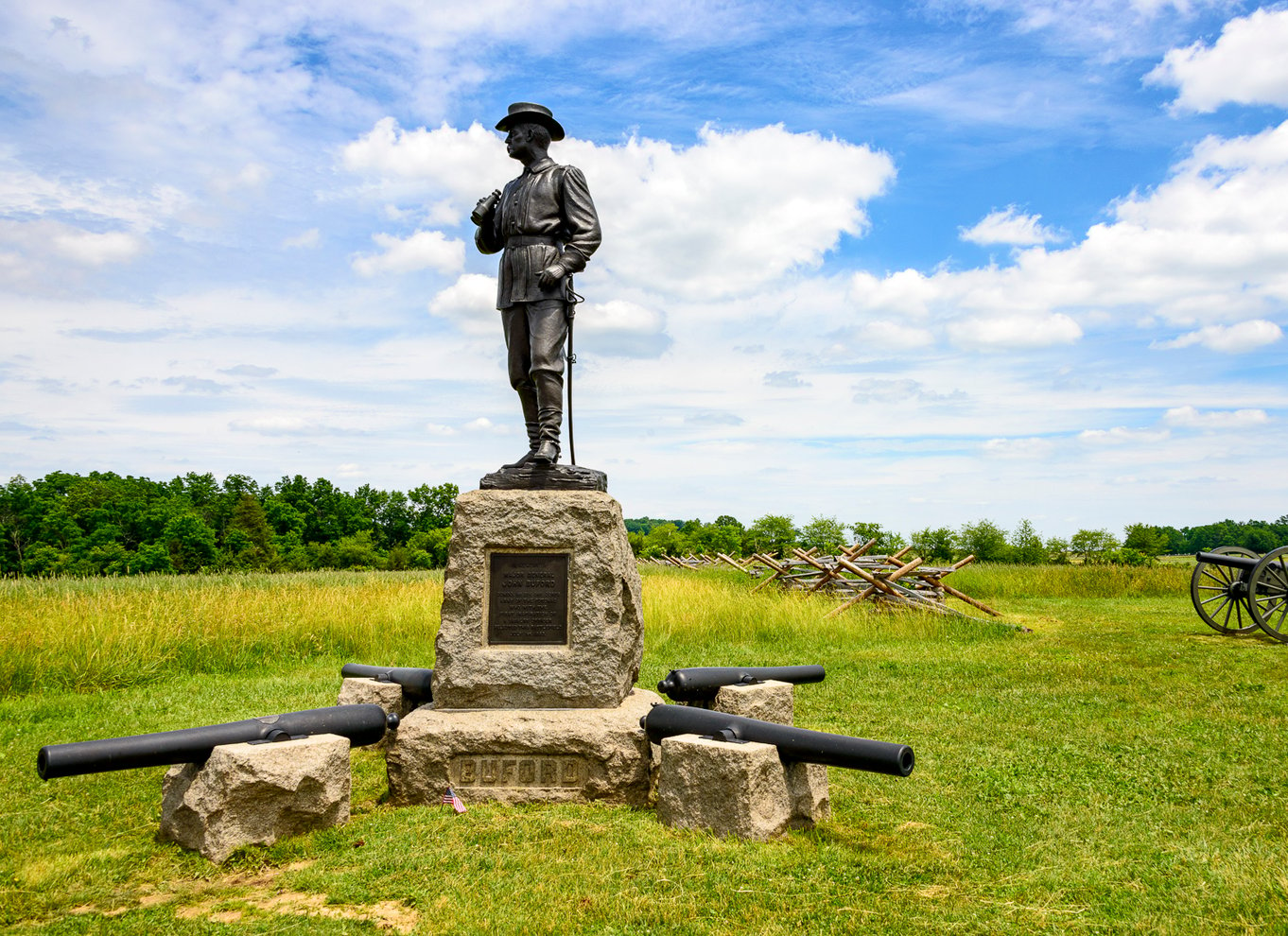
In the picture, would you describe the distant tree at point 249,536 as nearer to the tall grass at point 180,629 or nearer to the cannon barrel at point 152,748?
the tall grass at point 180,629

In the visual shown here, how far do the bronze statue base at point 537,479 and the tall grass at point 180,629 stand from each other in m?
5.52

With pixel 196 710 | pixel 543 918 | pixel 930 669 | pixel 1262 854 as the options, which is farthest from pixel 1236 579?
pixel 196 710

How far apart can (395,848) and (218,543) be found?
4123 cm

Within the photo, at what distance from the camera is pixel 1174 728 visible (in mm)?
7250

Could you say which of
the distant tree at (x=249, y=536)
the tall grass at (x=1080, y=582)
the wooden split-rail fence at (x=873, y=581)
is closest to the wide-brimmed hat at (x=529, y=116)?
the wooden split-rail fence at (x=873, y=581)

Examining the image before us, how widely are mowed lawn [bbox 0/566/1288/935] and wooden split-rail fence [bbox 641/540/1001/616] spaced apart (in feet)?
12.8

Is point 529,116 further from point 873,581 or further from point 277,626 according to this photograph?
point 873,581

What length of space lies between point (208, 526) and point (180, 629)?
33.9 metres

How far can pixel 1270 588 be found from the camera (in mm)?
12180

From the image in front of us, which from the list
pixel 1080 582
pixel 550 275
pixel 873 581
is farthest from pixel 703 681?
pixel 1080 582

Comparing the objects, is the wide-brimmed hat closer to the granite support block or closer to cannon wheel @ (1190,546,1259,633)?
the granite support block

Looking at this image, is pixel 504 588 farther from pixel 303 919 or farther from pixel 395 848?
pixel 303 919

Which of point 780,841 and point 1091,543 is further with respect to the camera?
point 1091,543

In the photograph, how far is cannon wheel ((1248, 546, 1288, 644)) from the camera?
38.9 ft
